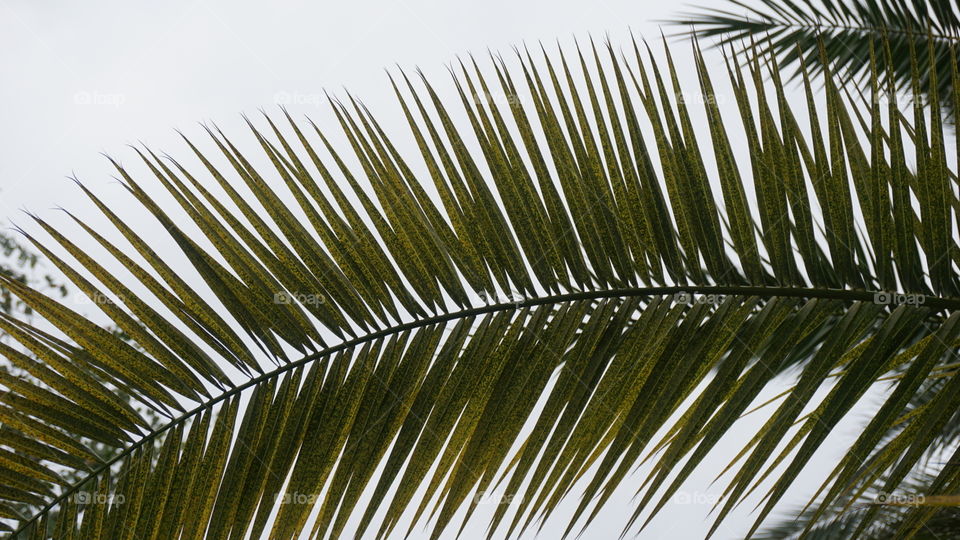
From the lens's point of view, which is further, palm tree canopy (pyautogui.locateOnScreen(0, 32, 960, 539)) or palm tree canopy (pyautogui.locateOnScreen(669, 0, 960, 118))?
palm tree canopy (pyautogui.locateOnScreen(669, 0, 960, 118))

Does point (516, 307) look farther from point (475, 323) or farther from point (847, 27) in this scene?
point (847, 27)

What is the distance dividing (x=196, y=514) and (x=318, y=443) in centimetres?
18

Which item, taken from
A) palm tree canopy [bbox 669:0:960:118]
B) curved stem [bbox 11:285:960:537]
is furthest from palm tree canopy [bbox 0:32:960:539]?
palm tree canopy [bbox 669:0:960:118]

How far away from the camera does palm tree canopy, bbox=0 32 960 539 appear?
97 cm

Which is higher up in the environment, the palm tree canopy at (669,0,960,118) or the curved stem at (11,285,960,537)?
the palm tree canopy at (669,0,960,118)

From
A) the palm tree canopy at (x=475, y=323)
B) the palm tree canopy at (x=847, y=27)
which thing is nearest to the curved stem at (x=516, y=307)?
the palm tree canopy at (x=475, y=323)

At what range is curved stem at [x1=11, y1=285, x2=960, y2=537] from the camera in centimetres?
101

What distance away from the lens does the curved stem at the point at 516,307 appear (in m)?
1.01

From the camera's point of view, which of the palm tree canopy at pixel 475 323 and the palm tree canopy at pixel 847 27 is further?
the palm tree canopy at pixel 847 27

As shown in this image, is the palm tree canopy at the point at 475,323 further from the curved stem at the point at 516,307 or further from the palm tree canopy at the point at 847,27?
the palm tree canopy at the point at 847,27

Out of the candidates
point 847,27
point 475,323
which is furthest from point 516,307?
point 847,27

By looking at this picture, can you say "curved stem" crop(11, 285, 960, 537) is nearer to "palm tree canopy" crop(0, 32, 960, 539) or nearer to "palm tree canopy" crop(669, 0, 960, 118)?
"palm tree canopy" crop(0, 32, 960, 539)

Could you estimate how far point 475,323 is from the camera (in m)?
1.15

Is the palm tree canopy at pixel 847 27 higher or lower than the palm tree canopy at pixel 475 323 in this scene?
higher
